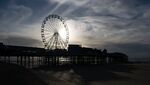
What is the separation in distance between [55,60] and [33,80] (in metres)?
46.6

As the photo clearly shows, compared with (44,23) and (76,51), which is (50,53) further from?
(76,51)

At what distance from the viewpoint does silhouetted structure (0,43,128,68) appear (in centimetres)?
5281

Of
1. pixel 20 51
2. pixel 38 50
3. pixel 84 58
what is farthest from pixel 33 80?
pixel 84 58

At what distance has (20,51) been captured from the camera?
54.5m

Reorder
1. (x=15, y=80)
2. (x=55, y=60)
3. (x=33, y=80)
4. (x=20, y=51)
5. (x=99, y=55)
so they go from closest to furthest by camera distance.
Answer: (x=15, y=80)
(x=33, y=80)
(x=20, y=51)
(x=55, y=60)
(x=99, y=55)

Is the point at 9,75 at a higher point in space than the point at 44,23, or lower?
lower

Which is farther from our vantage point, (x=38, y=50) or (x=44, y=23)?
(x=38, y=50)

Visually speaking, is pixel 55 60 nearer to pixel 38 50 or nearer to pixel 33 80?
pixel 38 50

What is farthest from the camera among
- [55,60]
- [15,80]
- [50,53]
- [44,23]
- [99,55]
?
[99,55]

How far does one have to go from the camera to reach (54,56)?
210ft

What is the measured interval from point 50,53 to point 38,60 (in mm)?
11496

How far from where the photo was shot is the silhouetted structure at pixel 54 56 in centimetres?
5281

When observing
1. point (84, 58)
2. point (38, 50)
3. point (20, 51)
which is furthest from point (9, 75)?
point (84, 58)

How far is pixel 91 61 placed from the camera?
3243 inches
